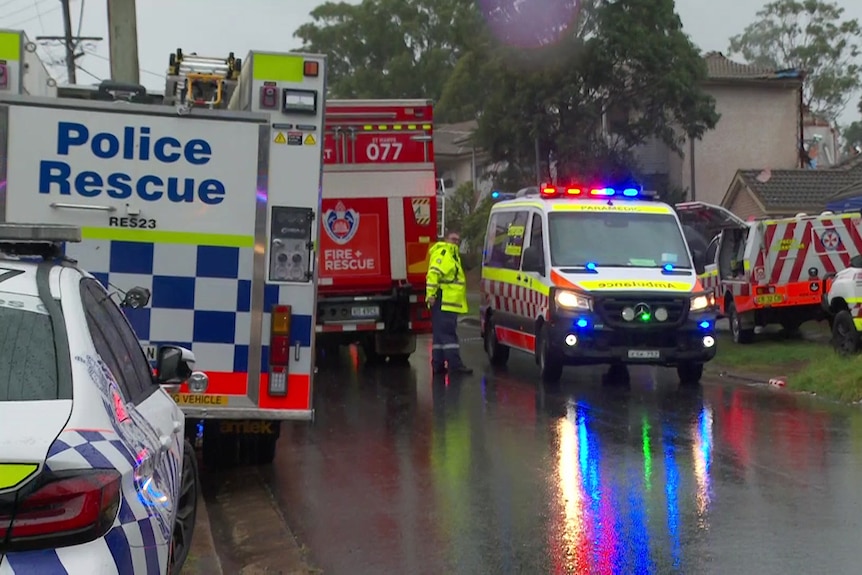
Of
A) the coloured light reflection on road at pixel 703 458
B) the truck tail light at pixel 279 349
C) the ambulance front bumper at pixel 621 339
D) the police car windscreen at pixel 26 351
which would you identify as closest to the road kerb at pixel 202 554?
the truck tail light at pixel 279 349

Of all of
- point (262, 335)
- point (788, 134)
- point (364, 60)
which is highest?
point (364, 60)

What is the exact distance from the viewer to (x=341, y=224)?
49.4 ft

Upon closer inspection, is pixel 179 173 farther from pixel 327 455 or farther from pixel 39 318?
pixel 39 318

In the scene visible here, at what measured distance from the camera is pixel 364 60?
220ft

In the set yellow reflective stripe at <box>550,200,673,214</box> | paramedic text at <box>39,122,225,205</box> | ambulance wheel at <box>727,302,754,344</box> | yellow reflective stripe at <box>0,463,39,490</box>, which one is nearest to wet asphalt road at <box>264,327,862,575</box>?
paramedic text at <box>39,122,225,205</box>

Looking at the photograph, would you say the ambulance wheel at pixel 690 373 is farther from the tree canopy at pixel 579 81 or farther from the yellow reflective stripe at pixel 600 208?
the tree canopy at pixel 579 81

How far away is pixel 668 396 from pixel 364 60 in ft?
186

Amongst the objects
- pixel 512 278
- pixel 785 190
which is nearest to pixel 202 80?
pixel 512 278

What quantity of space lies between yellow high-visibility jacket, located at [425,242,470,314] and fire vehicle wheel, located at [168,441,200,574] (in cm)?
801

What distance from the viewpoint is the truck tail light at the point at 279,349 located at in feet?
24.9

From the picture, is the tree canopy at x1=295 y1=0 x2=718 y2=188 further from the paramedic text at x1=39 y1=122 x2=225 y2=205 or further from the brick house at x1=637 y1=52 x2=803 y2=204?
the paramedic text at x1=39 y1=122 x2=225 y2=205

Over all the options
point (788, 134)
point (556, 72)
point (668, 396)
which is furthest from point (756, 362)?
point (788, 134)

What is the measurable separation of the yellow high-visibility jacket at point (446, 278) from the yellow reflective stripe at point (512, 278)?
2.51ft

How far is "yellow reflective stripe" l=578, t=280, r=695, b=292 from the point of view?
42.2ft
